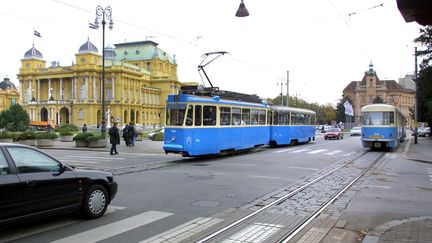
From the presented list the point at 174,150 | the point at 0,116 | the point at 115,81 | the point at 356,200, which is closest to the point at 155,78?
the point at 115,81

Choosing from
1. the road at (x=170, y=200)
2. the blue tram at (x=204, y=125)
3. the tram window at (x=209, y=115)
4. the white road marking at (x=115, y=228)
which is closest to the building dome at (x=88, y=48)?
the blue tram at (x=204, y=125)

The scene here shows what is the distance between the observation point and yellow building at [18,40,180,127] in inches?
4820

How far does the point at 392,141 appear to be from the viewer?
28031 mm

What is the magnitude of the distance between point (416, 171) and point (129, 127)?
20.3m

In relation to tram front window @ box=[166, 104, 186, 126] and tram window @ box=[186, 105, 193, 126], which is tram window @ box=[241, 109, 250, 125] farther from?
tram front window @ box=[166, 104, 186, 126]

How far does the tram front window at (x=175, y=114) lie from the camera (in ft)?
63.3

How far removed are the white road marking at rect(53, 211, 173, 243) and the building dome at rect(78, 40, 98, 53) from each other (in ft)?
403

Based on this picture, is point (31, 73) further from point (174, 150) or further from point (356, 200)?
point (356, 200)

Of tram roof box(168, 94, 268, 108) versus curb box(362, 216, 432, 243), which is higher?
tram roof box(168, 94, 268, 108)

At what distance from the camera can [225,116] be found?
2175 centimetres

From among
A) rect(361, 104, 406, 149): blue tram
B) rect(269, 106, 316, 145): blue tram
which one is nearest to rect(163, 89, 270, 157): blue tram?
rect(269, 106, 316, 145): blue tram

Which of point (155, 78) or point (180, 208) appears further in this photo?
point (155, 78)

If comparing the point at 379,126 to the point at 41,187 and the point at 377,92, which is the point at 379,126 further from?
the point at 377,92

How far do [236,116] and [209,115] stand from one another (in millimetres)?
3001
